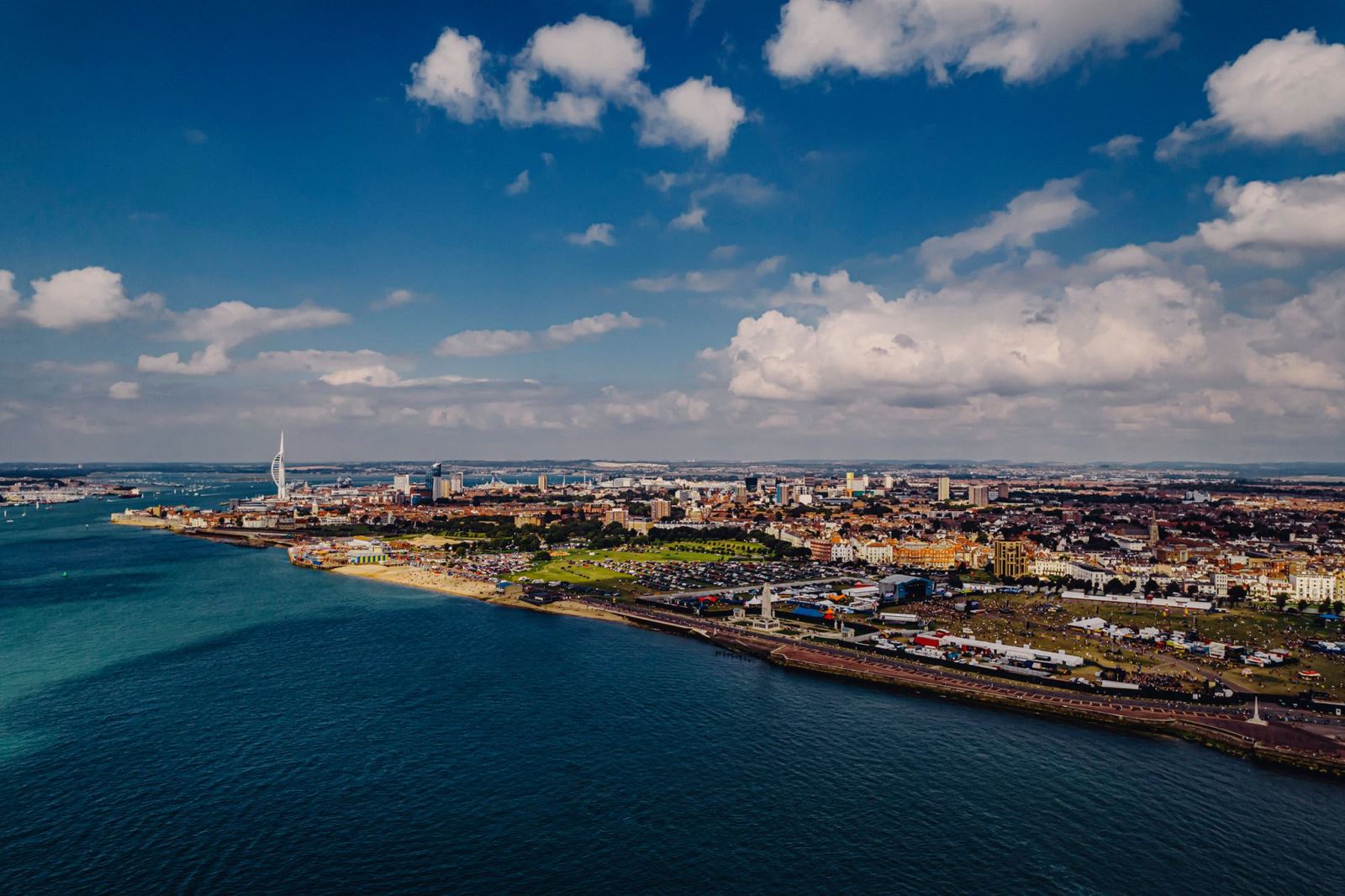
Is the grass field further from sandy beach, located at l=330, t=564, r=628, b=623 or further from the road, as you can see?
the road

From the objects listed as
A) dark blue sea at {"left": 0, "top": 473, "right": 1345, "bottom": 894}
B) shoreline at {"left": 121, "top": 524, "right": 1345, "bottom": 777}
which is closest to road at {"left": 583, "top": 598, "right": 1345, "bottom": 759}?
shoreline at {"left": 121, "top": 524, "right": 1345, "bottom": 777}

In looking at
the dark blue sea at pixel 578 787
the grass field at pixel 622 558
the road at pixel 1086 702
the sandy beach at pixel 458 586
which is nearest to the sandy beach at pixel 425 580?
the sandy beach at pixel 458 586

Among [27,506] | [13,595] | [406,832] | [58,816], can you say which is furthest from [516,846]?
[27,506]

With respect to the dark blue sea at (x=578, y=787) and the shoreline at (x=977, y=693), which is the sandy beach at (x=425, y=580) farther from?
the dark blue sea at (x=578, y=787)

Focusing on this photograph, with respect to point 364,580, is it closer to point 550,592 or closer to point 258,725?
point 550,592

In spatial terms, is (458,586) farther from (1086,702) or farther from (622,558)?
(1086,702)

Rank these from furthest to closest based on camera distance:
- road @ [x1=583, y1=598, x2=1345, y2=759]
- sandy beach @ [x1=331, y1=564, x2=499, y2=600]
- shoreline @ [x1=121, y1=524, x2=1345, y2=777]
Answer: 1. sandy beach @ [x1=331, y1=564, x2=499, y2=600]
2. road @ [x1=583, y1=598, x2=1345, y2=759]
3. shoreline @ [x1=121, y1=524, x2=1345, y2=777]

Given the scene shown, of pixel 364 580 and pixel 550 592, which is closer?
pixel 550 592

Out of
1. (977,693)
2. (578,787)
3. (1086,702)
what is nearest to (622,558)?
(977,693)
